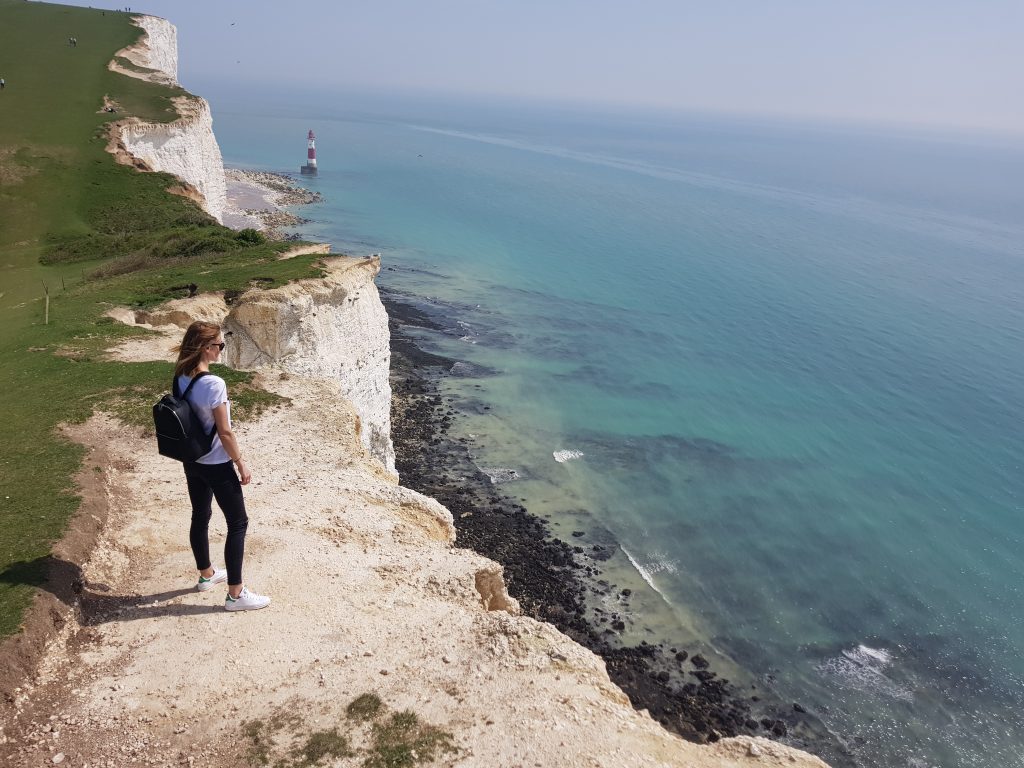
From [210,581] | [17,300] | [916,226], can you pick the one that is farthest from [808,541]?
[916,226]

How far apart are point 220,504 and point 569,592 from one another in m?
20.0

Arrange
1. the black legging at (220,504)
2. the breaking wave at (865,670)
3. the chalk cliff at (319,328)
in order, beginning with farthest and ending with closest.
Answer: the breaking wave at (865,670), the chalk cliff at (319,328), the black legging at (220,504)

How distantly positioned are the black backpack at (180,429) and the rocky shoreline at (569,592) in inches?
718

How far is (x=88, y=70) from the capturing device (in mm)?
56875

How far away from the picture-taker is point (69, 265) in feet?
106

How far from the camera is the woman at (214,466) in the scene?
8281 mm

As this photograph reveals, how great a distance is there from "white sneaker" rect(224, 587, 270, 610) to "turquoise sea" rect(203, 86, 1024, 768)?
19099 millimetres

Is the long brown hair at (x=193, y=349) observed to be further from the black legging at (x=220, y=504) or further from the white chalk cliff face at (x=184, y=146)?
the white chalk cliff face at (x=184, y=146)

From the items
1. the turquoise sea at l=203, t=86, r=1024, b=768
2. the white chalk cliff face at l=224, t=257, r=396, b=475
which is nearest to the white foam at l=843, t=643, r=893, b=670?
the turquoise sea at l=203, t=86, r=1024, b=768

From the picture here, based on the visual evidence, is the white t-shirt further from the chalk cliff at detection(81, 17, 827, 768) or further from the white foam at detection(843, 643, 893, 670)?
the white foam at detection(843, 643, 893, 670)

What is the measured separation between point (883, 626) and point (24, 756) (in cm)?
2871

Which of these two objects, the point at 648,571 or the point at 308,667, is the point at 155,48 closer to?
the point at 648,571

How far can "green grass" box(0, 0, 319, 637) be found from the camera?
12.0 meters

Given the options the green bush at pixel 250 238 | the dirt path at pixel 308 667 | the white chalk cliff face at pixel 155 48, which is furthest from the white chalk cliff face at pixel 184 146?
the dirt path at pixel 308 667
